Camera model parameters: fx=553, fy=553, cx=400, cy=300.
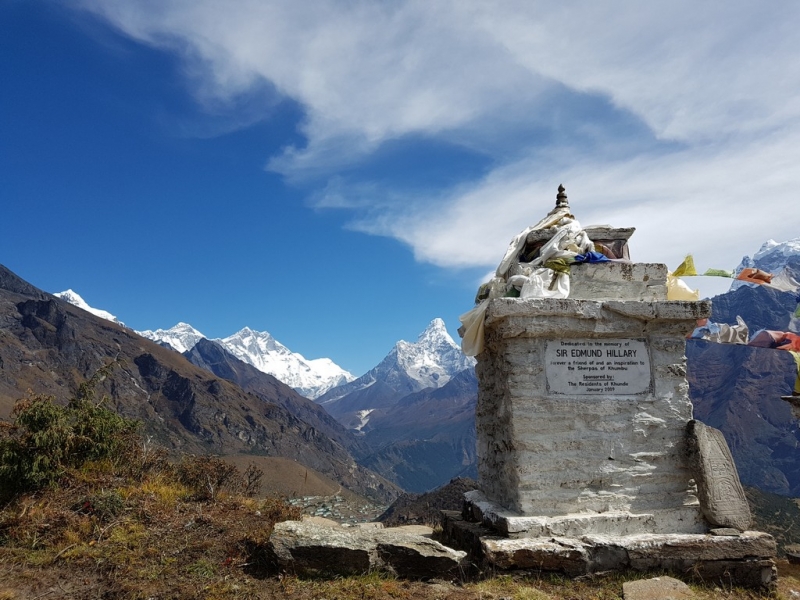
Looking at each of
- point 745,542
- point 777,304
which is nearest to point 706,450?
point 745,542

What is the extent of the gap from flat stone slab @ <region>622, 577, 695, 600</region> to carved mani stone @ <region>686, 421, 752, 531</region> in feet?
4.38

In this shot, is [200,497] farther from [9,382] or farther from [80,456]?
[9,382]

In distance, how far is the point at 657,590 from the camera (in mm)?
6359

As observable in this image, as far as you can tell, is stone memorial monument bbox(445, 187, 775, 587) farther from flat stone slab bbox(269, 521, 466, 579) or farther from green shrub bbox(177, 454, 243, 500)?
green shrub bbox(177, 454, 243, 500)

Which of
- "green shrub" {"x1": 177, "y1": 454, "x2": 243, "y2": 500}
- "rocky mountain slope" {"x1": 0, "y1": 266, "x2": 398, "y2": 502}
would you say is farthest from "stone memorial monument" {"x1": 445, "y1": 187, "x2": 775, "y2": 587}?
"rocky mountain slope" {"x1": 0, "y1": 266, "x2": 398, "y2": 502}

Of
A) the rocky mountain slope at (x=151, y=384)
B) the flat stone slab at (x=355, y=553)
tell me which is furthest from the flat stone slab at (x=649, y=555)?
the rocky mountain slope at (x=151, y=384)

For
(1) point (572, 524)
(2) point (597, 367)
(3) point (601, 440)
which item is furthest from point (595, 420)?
(1) point (572, 524)

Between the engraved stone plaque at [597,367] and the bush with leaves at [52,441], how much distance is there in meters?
7.01

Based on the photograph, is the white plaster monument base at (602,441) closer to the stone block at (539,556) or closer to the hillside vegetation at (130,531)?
the stone block at (539,556)

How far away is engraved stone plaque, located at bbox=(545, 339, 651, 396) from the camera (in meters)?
7.77

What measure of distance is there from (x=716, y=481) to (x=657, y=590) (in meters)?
1.94

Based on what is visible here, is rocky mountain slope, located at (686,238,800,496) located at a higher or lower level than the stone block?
higher

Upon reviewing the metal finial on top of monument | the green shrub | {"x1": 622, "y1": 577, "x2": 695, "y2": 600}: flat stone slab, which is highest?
the metal finial on top of monument

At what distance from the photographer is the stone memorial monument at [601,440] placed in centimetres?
700
